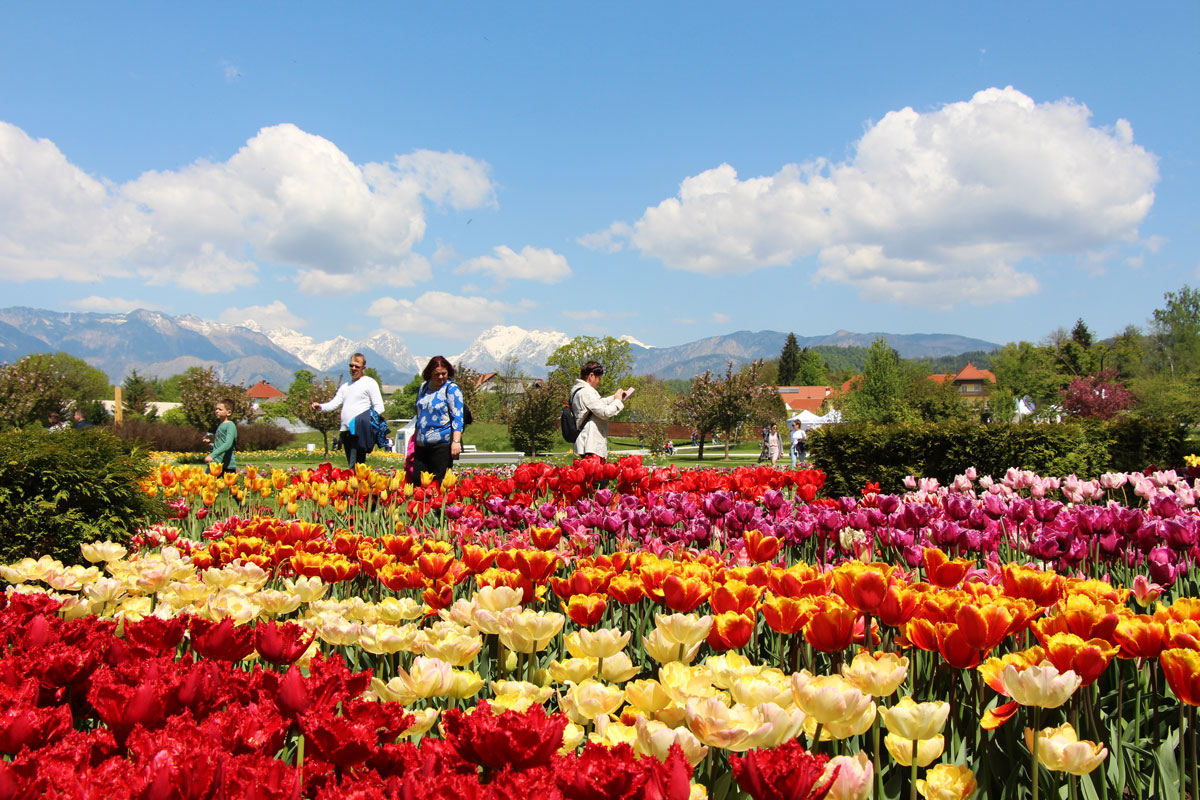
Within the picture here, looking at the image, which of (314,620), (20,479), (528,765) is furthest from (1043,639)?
(20,479)

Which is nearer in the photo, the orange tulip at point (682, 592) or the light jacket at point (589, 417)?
the orange tulip at point (682, 592)

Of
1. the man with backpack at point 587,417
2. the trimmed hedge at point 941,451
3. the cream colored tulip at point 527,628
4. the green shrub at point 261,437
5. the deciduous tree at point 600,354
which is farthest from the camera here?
the deciduous tree at point 600,354

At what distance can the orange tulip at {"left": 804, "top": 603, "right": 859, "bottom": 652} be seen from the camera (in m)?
1.63

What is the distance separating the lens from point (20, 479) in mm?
5207

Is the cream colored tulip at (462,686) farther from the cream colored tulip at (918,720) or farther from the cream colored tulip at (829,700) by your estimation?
the cream colored tulip at (918,720)

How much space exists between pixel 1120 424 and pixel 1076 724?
13.8 metres

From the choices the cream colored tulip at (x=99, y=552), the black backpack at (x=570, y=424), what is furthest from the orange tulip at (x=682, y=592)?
the black backpack at (x=570, y=424)

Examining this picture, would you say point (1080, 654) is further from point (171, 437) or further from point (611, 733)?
point (171, 437)

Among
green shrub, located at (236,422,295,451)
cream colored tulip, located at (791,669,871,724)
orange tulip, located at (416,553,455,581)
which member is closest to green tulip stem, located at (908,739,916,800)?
cream colored tulip, located at (791,669,871,724)

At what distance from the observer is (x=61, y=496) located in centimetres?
521

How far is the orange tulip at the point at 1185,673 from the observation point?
4.63 ft

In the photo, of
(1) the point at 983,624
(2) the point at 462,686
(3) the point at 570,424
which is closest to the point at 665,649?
(2) the point at 462,686

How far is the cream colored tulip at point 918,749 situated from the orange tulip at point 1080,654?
0.35m

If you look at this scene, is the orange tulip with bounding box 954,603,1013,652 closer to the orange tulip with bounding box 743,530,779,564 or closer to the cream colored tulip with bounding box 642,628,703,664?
the cream colored tulip with bounding box 642,628,703,664
